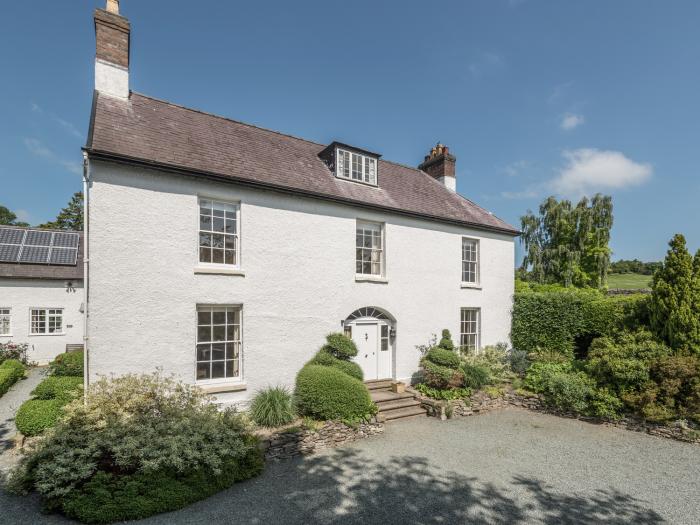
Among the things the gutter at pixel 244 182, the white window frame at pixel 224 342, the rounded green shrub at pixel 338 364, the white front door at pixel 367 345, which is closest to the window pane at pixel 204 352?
the white window frame at pixel 224 342

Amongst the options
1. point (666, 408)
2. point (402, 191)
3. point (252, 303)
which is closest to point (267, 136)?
point (402, 191)

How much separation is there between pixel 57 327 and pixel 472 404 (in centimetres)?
2202

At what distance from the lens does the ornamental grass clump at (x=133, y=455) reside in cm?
618

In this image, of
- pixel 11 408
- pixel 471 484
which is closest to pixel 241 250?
pixel 471 484

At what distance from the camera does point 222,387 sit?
397 inches

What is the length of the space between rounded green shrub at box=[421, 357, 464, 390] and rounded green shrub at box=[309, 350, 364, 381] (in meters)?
2.97

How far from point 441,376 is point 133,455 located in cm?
958

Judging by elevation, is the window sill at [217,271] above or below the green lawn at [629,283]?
above

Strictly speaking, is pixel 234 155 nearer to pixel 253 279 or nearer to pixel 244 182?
pixel 244 182

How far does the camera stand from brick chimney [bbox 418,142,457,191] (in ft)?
61.7

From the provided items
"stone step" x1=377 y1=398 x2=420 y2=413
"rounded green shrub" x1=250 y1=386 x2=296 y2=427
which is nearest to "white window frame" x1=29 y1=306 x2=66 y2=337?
"rounded green shrub" x1=250 y1=386 x2=296 y2=427

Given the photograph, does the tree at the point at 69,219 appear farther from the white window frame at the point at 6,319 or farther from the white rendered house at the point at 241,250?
the white rendered house at the point at 241,250

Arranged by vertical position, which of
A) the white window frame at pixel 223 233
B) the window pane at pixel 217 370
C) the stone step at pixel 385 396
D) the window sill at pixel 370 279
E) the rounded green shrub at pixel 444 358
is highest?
the white window frame at pixel 223 233

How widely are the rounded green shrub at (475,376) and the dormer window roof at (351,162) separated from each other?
8162 mm
